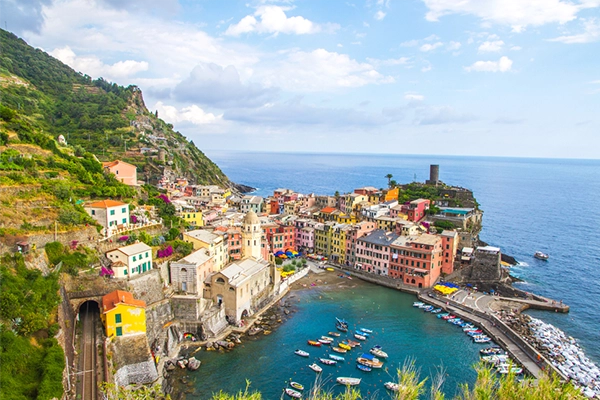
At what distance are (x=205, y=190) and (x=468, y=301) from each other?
2697 inches

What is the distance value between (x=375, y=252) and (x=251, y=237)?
21018 mm

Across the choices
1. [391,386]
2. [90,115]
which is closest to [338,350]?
[391,386]

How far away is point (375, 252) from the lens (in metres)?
62.1

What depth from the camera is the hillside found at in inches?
3797

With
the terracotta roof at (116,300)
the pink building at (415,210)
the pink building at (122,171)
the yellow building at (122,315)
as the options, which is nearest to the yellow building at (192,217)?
the pink building at (122,171)

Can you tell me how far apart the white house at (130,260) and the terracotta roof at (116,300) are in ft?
12.3

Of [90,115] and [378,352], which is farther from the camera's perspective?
[90,115]

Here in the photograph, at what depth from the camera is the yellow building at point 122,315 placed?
1280 inches

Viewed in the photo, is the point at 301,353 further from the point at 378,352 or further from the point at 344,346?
the point at 378,352

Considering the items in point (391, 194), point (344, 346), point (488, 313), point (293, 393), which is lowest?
point (293, 393)

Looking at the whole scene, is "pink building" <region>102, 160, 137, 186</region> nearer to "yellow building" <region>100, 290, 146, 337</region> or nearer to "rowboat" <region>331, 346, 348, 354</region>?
"yellow building" <region>100, 290, 146, 337</region>

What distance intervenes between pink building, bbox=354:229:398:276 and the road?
132 feet

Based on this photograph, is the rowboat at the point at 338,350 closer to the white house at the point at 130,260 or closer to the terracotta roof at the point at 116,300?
the terracotta roof at the point at 116,300

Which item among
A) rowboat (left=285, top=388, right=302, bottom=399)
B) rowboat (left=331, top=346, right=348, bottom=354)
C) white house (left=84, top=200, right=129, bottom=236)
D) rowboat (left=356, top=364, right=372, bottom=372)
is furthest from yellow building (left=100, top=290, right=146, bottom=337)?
rowboat (left=356, top=364, right=372, bottom=372)
